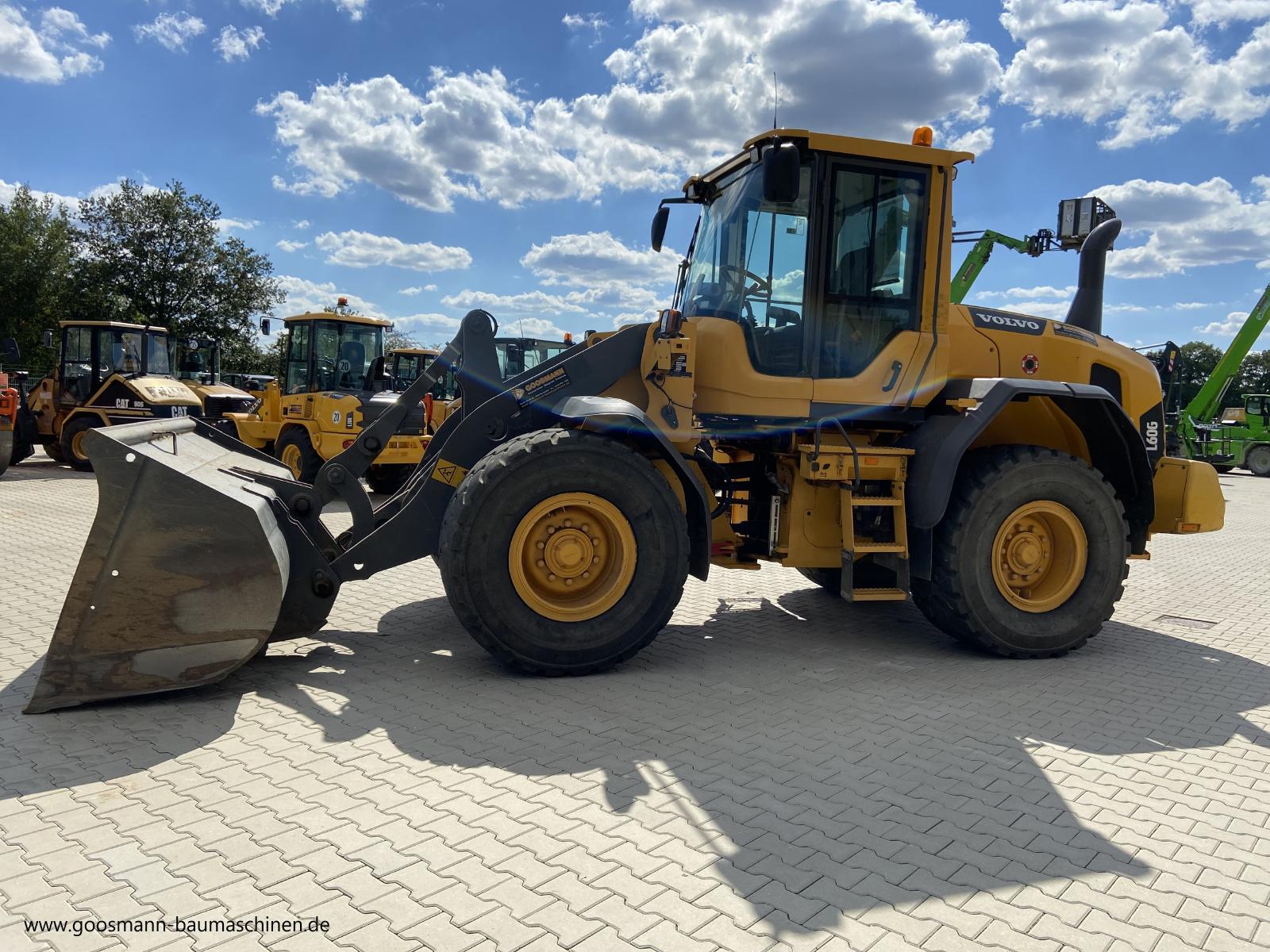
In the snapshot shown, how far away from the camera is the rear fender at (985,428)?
5250mm

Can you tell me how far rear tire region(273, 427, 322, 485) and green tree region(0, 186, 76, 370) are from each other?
28.6 metres

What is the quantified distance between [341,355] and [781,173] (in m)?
10.9

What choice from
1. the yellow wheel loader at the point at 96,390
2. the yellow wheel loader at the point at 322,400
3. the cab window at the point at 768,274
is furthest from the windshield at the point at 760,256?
the yellow wheel loader at the point at 96,390

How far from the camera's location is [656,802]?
3373mm

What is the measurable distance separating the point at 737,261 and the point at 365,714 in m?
3.45

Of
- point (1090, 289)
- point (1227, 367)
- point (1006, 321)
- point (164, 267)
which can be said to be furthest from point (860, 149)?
point (164, 267)

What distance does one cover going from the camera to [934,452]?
5.36m

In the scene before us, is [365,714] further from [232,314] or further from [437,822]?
[232,314]

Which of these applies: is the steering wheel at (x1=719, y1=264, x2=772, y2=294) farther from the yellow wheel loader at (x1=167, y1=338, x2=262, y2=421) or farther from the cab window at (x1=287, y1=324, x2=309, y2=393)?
the yellow wheel loader at (x1=167, y1=338, x2=262, y2=421)

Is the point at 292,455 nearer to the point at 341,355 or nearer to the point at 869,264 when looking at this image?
the point at 341,355

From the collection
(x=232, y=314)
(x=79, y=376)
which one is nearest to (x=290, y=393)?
Result: (x=79, y=376)

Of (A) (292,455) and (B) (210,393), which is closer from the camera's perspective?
(A) (292,455)

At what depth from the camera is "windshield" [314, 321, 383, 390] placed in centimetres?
1398

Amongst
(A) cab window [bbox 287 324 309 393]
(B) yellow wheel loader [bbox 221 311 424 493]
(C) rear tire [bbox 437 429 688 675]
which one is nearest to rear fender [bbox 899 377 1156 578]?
(C) rear tire [bbox 437 429 688 675]
